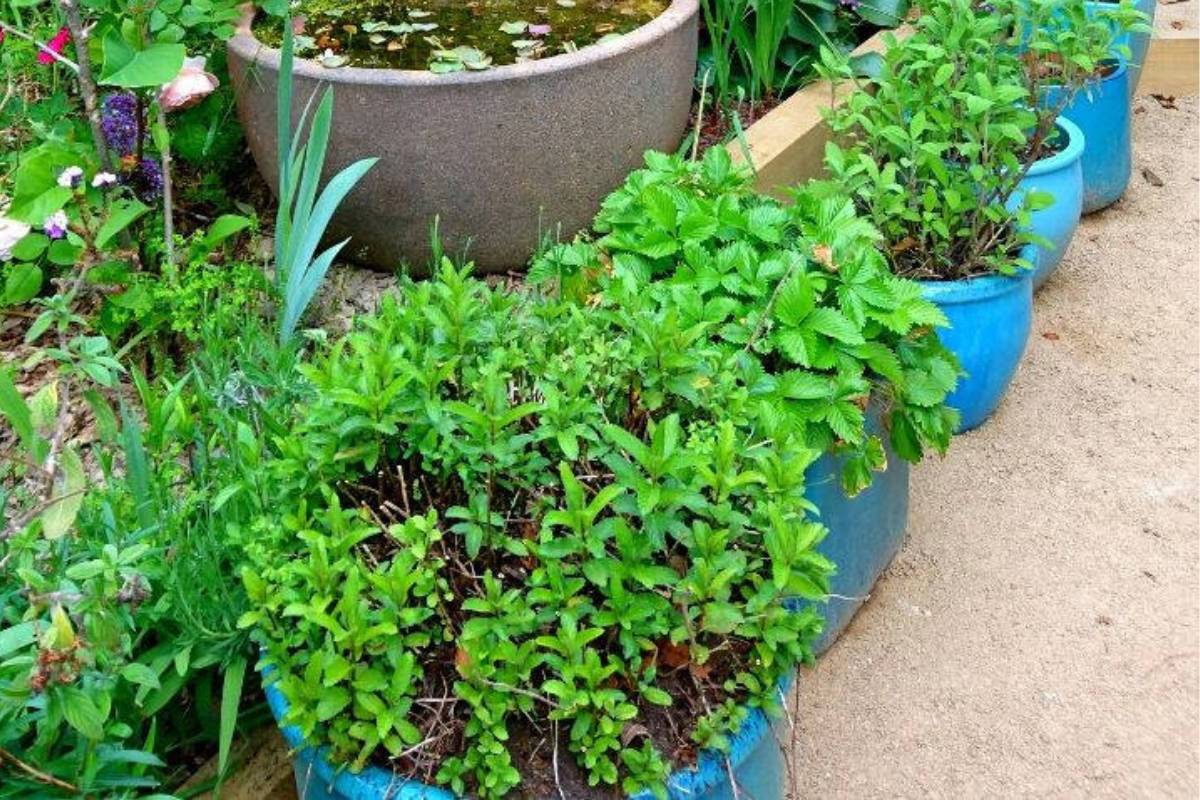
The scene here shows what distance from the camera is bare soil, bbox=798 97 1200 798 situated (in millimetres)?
2393

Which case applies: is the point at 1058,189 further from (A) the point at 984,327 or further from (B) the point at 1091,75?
(A) the point at 984,327

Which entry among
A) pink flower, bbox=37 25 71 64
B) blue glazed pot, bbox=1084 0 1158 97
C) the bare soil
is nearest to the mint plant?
the bare soil

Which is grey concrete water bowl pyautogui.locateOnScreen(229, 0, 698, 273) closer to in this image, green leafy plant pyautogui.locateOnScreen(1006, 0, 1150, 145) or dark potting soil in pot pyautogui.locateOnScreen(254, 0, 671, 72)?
dark potting soil in pot pyautogui.locateOnScreen(254, 0, 671, 72)

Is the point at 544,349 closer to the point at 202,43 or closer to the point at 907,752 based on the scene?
the point at 907,752

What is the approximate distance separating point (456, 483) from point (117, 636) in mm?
483

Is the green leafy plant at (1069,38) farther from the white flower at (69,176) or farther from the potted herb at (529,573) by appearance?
the white flower at (69,176)

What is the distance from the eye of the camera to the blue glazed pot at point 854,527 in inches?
89.7

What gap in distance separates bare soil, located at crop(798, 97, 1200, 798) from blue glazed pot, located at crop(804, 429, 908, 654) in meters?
0.11

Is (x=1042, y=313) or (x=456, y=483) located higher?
(x=456, y=483)

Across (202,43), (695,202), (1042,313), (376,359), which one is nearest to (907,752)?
(695,202)

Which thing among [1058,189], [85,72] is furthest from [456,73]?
[1058,189]

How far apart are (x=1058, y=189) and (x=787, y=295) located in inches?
56.4

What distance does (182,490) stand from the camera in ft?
7.52

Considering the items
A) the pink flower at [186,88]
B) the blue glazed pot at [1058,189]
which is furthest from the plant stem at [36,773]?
the blue glazed pot at [1058,189]
